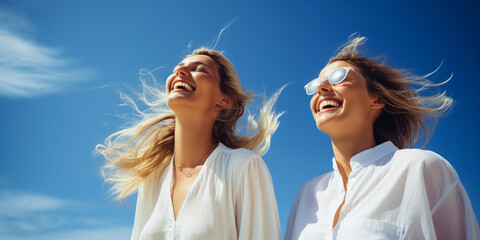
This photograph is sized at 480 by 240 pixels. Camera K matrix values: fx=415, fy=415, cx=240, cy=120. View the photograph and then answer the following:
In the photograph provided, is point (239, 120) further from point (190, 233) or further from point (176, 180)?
point (190, 233)

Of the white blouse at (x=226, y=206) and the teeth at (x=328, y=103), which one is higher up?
the teeth at (x=328, y=103)

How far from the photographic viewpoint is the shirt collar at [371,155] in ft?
12.3

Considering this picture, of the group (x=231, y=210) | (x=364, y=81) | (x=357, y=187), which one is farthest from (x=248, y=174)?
(x=364, y=81)

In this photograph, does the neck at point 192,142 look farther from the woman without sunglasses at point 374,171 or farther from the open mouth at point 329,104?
the open mouth at point 329,104

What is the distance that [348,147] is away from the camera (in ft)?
13.4

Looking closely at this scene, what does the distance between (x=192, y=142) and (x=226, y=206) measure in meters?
0.96

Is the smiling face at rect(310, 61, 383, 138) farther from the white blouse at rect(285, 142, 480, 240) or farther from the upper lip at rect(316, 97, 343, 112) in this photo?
the white blouse at rect(285, 142, 480, 240)

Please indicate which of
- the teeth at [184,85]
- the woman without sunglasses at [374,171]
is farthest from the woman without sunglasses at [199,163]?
the woman without sunglasses at [374,171]

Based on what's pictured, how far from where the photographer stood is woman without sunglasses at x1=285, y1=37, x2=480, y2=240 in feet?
10.4

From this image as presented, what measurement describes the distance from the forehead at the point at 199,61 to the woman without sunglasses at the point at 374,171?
1.26m

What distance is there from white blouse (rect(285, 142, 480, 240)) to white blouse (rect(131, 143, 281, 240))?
47 cm

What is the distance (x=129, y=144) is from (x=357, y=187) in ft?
10.4

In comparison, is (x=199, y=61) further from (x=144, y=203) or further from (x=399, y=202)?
(x=399, y=202)

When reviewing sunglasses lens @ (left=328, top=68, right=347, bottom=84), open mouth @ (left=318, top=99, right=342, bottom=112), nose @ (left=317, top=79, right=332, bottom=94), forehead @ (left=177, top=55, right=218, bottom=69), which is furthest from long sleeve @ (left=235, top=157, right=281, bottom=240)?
forehead @ (left=177, top=55, right=218, bottom=69)
